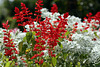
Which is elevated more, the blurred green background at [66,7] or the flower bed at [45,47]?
the blurred green background at [66,7]

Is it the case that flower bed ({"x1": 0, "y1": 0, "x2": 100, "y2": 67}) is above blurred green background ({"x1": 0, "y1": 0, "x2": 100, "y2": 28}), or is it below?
below

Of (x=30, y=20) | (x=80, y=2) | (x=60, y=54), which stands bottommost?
(x=60, y=54)

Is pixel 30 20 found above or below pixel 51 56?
above

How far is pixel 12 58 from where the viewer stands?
2609mm

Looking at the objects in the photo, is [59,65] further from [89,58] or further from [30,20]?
[30,20]

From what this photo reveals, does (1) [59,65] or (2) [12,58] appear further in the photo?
(1) [59,65]

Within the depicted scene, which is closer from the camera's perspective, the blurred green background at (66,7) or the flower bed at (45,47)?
the flower bed at (45,47)

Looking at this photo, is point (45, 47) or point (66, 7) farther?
point (66, 7)

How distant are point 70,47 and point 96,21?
1.82m

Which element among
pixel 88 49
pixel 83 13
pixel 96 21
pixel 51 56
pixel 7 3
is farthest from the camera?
pixel 7 3

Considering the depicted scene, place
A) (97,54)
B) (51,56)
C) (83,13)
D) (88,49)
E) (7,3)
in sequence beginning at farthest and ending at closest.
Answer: (7,3)
(83,13)
(88,49)
(97,54)
(51,56)

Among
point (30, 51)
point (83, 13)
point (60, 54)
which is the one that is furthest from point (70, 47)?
point (83, 13)

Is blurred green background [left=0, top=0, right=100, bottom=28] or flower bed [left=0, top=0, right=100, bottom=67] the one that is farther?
blurred green background [left=0, top=0, right=100, bottom=28]

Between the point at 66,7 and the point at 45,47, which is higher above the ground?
the point at 66,7
